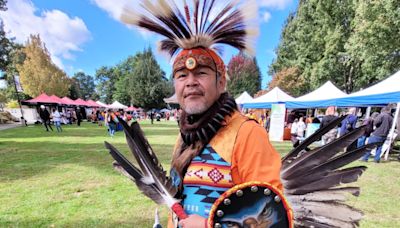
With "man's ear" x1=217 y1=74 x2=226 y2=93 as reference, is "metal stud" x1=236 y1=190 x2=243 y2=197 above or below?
below

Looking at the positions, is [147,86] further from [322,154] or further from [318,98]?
[322,154]

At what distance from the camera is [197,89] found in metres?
1.38

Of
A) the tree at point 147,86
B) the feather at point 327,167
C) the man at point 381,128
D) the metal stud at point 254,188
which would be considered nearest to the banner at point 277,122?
the man at point 381,128

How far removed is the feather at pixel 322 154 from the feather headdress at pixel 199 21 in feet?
2.63

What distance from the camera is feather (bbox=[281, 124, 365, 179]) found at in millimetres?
1491

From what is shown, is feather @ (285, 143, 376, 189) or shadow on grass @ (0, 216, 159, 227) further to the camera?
shadow on grass @ (0, 216, 159, 227)

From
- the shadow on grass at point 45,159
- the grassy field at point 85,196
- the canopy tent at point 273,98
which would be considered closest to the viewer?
the grassy field at point 85,196

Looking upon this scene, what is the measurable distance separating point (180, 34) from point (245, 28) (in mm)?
406

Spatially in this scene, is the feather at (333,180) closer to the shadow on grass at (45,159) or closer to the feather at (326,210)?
the feather at (326,210)

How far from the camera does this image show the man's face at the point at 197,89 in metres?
1.38

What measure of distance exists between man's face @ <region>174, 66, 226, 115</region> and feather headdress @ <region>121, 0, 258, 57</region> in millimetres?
193

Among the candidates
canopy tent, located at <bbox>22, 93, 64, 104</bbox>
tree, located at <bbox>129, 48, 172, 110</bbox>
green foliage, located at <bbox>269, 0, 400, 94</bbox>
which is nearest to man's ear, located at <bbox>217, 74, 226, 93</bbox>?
green foliage, located at <bbox>269, 0, 400, 94</bbox>

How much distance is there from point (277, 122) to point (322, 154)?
42.8 ft

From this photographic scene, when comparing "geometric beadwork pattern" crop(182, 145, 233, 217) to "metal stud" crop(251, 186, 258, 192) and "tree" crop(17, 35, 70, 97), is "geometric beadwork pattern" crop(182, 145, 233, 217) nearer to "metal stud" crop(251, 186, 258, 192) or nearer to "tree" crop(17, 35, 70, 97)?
"metal stud" crop(251, 186, 258, 192)
